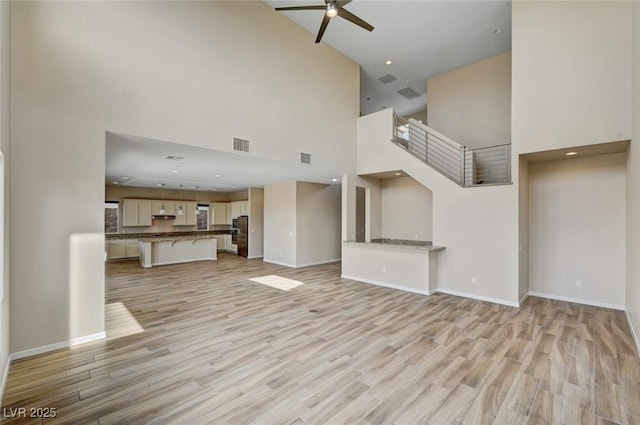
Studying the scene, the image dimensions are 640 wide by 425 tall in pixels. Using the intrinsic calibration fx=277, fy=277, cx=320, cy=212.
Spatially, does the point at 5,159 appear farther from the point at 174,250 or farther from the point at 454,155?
the point at 454,155

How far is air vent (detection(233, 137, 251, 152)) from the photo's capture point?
492 centimetres

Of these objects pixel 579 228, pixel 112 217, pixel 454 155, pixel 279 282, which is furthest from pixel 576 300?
pixel 112 217

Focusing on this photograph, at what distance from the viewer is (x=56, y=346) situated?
3328 mm

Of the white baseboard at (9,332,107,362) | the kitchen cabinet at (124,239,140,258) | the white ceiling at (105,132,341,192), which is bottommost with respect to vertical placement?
the white baseboard at (9,332,107,362)

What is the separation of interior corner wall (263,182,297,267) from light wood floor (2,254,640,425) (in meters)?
3.87

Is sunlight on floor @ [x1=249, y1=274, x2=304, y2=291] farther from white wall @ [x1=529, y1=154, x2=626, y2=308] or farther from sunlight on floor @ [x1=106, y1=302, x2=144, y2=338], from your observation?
white wall @ [x1=529, y1=154, x2=626, y2=308]

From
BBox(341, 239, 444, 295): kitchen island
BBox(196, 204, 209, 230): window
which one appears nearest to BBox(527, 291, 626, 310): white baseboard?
BBox(341, 239, 444, 295): kitchen island

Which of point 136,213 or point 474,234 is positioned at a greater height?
point 136,213

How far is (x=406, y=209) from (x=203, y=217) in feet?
31.7

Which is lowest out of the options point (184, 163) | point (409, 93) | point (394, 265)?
point (394, 265)

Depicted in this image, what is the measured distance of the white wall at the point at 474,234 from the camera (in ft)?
16.5

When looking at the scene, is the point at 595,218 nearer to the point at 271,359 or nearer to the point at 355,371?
the point at 355,371

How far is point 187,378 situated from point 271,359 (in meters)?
0.85

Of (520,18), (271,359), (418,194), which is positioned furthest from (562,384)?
(520,18)
